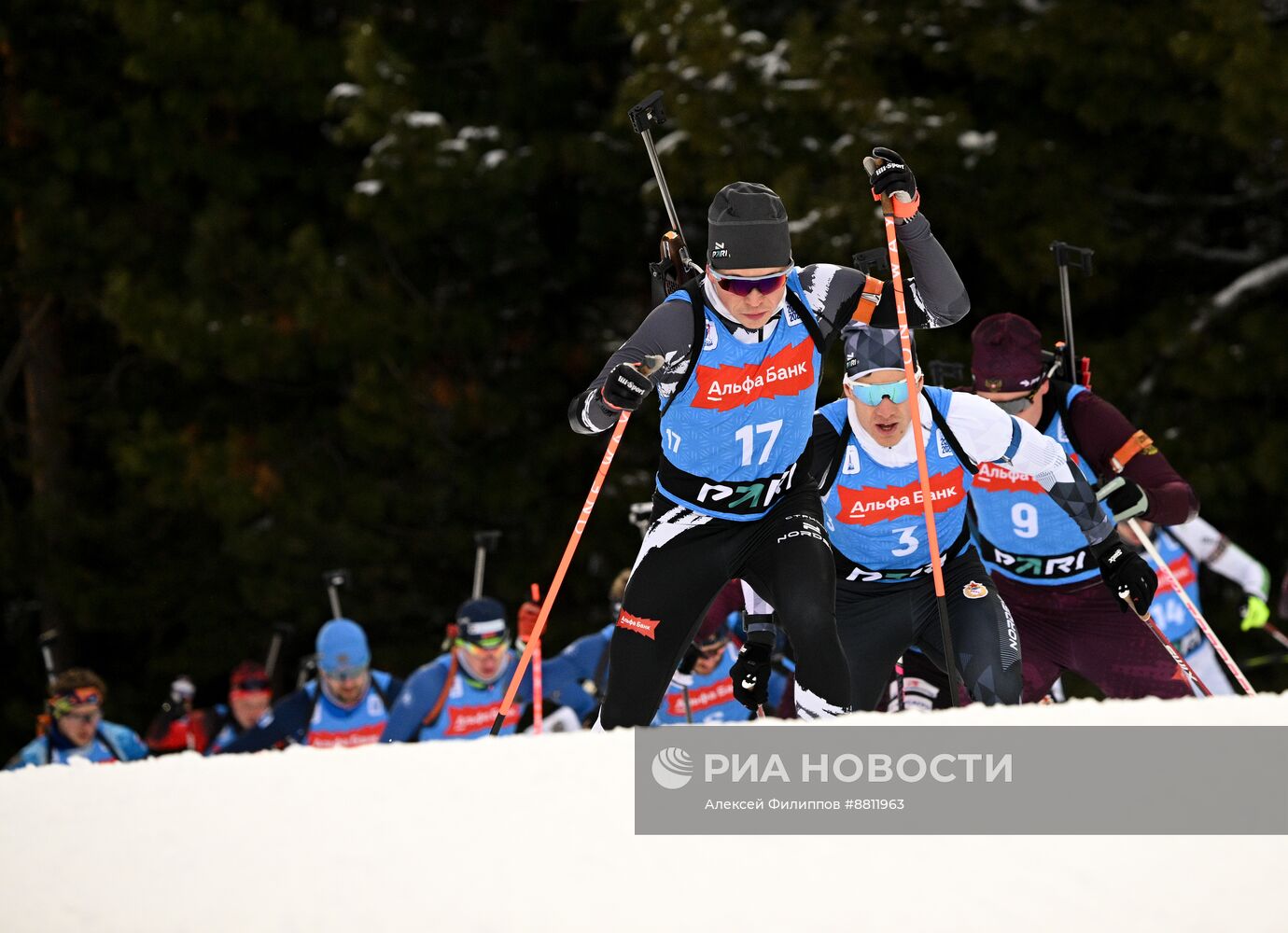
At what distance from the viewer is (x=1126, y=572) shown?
485 cm

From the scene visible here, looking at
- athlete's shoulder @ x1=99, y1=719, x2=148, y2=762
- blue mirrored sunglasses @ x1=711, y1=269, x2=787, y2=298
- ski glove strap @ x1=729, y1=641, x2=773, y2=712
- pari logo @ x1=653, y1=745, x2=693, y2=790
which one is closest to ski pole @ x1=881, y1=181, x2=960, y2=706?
blue mirrored sunglasses @ x1=711, y1=269, x2=787, y2=298

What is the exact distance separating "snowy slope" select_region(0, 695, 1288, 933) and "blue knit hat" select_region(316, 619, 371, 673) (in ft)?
14.2

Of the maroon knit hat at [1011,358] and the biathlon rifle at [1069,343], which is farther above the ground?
the biathlon rifle at [1069,343]

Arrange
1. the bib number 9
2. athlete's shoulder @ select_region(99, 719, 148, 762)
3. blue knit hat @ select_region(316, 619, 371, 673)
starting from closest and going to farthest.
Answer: the bib number 9
blue knit hat @ select_region(316, 619, 371, 673)
athlete's shoulder @ select_region(99, 719, 148, 762)

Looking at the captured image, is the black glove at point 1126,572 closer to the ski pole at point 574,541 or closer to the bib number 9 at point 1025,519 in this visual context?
the bib number 9 at point 1025,519

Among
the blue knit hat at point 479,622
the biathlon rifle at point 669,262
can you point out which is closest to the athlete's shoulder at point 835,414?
the biathlon rifle at point 669,262

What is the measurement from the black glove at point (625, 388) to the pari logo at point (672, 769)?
94 cm

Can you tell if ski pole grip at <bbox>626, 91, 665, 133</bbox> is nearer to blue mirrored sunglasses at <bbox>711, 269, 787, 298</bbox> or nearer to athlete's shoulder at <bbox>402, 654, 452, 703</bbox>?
blue mirrored sunglasses at <bbox>711, 269, 787, 298</bbox>

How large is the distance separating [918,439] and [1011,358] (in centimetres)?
85

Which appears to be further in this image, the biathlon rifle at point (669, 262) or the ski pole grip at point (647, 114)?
the ski pole grip at point (647, 114)

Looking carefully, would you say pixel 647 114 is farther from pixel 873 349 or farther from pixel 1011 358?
pixel 1011 358

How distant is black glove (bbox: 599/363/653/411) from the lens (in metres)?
4.11

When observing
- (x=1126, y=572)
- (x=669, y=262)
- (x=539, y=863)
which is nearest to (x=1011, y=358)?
(x=1126, y=572)

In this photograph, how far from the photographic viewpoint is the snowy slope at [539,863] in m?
2.92
